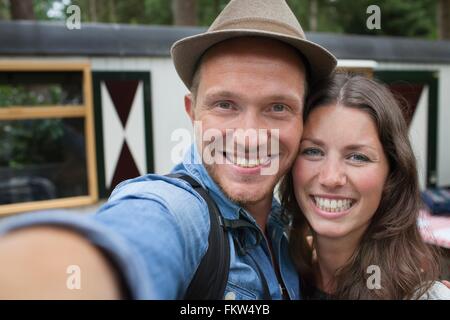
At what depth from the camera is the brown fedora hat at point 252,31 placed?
1.30m

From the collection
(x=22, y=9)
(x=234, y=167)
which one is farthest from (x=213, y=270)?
(x=22, y=9)

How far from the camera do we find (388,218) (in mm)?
1588

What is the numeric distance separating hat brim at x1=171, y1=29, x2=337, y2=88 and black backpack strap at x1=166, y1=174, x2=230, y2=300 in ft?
1.81

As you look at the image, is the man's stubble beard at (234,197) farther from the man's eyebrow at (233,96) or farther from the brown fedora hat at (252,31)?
the brown fedora hat at (252,31)

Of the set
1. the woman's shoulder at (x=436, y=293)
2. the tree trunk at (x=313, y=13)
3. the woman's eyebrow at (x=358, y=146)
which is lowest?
the woman's shoulder at (x=436, y=293)

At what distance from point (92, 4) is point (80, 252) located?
56.6 feet

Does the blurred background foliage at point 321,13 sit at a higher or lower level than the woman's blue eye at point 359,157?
higher

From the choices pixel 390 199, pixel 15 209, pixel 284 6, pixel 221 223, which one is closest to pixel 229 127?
pixel 221 223

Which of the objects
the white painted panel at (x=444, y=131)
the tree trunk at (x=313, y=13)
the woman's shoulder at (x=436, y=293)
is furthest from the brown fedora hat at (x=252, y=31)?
the tree trunk at (x=313, y=13)

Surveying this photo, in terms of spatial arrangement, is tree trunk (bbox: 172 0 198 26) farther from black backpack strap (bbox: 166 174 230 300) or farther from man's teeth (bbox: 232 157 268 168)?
black backpack strap (bbox: 166 174 230 300)

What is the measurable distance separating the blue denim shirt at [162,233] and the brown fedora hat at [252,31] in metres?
0.37

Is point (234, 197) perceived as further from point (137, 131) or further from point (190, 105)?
point (137, 131)

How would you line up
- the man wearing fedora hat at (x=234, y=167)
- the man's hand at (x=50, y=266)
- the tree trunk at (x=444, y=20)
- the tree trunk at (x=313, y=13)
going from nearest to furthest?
the man's hand at (x=50, y=266) < the man wearing fedora hat at (x=234, y=167) < the tree trunk at (x=444, y=20) < the tree trunk at (x=313, y=13)
